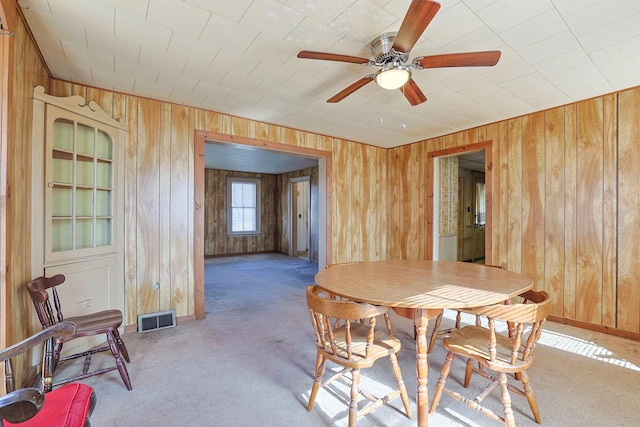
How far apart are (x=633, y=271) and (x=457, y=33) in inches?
114

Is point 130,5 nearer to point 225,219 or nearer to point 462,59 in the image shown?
point 462,59

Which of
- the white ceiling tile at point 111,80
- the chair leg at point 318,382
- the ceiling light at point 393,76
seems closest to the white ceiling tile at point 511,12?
the ceiling light at point 393,76

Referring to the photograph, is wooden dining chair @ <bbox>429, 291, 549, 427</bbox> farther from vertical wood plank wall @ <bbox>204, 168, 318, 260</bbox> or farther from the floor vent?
vertical wood plank wall @ <bbox>204, 168, 318, 260</bbox>

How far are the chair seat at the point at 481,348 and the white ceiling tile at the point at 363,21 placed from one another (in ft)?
6.62

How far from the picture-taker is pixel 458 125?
3873 millimetres

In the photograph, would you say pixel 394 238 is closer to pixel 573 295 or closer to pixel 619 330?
pixel 573 295

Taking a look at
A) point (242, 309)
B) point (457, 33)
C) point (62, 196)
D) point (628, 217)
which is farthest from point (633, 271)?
point (62, 196)

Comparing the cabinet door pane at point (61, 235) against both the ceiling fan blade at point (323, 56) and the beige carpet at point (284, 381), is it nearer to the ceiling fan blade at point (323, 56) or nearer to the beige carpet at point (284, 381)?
the beige carpet at point (284, 381)

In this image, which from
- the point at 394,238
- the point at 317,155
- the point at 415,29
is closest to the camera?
the point at 415,29

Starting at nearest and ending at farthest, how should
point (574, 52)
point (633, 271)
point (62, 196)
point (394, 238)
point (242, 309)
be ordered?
point (574, 52) → point (62, 196) → point (633, 271) → point (242, 309) → point (394, 238)

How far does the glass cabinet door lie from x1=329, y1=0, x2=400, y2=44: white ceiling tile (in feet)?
7.83

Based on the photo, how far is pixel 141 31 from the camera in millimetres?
1931

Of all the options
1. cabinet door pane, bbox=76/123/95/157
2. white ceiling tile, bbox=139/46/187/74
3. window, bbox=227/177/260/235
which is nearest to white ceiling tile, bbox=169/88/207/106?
white ceiling tile, bbox=139/46/187/74

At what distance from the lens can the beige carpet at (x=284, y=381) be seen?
1.69 metres
